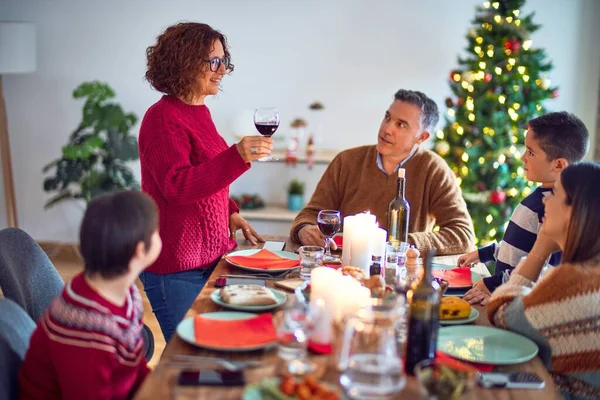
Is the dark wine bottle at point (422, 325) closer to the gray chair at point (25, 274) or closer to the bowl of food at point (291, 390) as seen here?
the bowl of food at point (291, 390)

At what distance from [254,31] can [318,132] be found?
82 centimetres

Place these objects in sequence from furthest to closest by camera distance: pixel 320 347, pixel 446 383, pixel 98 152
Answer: pixel 98 152 < pixel 320 347 < pixel 446 383

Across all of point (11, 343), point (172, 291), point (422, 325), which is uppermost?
point (422, 325)

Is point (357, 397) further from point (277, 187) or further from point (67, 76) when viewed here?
point (67, 76)

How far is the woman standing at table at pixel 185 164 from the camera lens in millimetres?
2330

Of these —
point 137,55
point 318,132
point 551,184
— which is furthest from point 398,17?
point 551,184

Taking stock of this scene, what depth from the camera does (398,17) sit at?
503cm

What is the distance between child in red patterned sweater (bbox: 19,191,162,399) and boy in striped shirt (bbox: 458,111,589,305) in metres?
1.09

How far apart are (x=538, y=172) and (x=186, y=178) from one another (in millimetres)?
1098

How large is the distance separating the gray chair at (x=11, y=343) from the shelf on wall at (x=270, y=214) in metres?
3.27

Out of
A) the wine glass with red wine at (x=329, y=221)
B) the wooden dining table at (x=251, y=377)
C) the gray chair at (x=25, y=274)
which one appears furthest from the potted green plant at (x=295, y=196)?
the wooden dining table at (x=251, y=377)

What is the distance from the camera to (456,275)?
229 centimetres

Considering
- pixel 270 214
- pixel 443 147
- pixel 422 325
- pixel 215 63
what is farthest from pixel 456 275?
pixel 270 214

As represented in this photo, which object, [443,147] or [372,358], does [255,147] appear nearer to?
[372,358]
